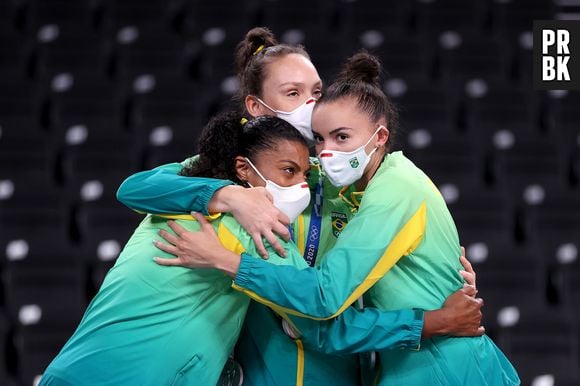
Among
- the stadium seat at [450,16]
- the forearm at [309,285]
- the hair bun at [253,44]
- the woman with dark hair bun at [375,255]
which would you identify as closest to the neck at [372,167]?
the woman with dark hair bun at [375,255]

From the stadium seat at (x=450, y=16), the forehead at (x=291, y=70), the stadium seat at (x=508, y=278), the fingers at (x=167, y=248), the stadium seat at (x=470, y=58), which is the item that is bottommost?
the stadium seat at (x=508, y=278)

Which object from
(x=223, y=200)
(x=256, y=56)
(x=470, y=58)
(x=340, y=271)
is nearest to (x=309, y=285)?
(x=340, y=271)

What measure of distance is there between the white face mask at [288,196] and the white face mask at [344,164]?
0.30 ft

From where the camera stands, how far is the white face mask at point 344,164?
2.41 meters

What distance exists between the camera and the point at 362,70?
254cm

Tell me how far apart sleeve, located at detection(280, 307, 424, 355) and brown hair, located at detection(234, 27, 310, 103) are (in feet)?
2.83

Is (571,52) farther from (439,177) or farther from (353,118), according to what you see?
(353,118)

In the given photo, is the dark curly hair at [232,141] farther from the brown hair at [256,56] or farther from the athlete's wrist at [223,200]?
the brown hair at [256,56]

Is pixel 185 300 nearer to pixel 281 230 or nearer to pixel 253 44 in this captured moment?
pixel 281 230

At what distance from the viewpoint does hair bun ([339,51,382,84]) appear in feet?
8.29

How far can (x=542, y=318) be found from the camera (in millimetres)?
4238

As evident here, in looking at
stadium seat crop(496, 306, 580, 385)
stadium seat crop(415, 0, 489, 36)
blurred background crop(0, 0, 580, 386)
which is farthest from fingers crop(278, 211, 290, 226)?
stadium seat crop(415, 0, 489, 36)

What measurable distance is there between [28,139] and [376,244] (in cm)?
294

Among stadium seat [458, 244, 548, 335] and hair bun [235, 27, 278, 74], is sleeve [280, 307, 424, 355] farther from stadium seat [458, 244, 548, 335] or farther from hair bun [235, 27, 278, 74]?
stadium seat [458, 244, 548, 335]
